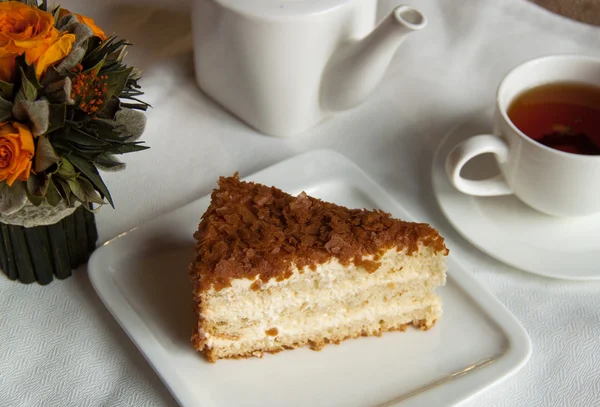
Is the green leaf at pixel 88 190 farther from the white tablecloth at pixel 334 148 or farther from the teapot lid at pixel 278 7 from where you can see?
the teapot lid at pixel 278 7

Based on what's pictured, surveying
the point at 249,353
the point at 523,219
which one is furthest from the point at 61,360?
the point at 523,219

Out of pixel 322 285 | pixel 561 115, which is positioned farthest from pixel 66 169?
pixel 561 115

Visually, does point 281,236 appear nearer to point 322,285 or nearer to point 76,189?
point 322,285

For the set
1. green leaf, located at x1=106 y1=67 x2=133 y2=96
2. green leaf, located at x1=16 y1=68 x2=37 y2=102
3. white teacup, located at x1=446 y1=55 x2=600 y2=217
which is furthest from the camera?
white teacup, located at x1=446 y1=55 x2=600 y2=217

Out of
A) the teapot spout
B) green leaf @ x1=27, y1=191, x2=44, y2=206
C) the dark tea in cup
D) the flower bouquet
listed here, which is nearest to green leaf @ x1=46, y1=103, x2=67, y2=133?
the flower bouquet

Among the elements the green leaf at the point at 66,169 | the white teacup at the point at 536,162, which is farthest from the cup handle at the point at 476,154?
the green leaf at the point at 66,169

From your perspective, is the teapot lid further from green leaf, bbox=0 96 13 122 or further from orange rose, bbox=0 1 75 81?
green leaf, bbox=0 96 13 122

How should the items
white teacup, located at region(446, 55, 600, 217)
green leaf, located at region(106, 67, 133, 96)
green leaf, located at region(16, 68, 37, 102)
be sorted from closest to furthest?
green leaf, located at region(16, 68, 37, 102) → green leaf, located at region(106, 67, 133, 96) → white teacup, located at region(446, 55, 600, 217)
